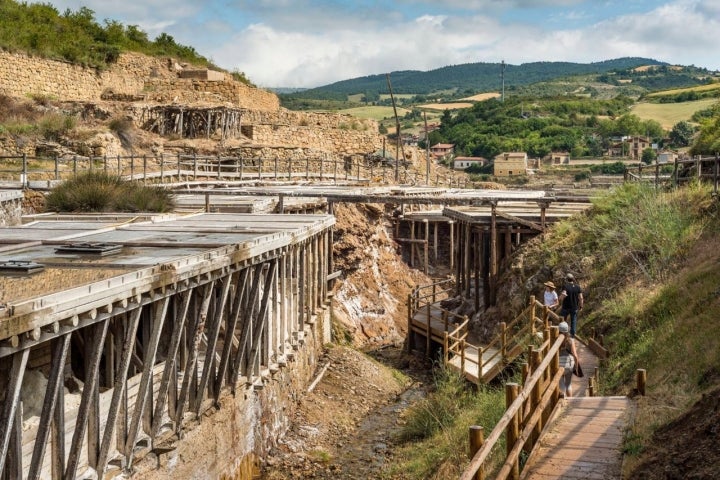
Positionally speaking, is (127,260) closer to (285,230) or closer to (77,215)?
(285,230)

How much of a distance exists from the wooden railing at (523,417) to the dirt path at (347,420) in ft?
17.3

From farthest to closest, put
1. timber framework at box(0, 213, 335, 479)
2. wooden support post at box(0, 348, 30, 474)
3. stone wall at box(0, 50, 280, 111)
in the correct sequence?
stone wall at box(0, 50, 280, 111) → timber framework at box(0, 213, 335, 479) → wooden support post at box(0, 348, 30, 474)

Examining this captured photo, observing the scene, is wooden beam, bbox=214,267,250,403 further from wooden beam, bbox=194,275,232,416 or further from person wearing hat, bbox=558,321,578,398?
person wearing hat, bbox=558,321,578,398

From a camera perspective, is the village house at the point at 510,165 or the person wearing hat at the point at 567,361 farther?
the village house at the point at 510,165

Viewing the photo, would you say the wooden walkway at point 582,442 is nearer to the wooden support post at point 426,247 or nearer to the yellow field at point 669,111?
the wooden support post at point 426,247

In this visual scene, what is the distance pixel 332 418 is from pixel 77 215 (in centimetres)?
650

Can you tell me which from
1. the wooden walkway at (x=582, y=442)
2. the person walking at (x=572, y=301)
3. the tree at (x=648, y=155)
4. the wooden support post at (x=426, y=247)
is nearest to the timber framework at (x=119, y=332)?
the wooden walkway at (x=582, y=442)

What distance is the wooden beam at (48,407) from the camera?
776 centimetres

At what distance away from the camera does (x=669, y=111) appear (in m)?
Answer: 127

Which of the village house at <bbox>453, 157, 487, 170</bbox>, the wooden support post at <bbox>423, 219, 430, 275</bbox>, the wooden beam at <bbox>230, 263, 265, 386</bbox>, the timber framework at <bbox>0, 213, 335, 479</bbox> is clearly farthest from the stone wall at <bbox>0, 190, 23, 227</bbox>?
the village house at <bbox>453, 157, 487, 170</bbox>

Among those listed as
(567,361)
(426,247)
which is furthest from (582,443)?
(426,247)

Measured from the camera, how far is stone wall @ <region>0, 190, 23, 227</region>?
56.0 feet

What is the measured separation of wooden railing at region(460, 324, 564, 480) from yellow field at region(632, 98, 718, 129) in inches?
4300

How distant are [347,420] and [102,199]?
24.3 ft
